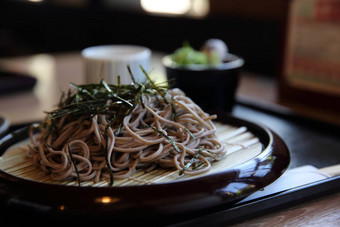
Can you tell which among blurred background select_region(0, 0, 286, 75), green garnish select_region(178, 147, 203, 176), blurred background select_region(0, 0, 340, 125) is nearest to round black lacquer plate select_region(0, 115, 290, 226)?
green garnish select_region(178, 147, 203, 176)

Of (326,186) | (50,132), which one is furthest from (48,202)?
(326,186)

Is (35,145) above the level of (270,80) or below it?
above

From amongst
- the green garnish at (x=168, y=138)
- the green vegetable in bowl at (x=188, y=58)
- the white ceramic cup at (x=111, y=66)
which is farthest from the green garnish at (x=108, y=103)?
the green vegetable in bowl at (x=188, y=58)

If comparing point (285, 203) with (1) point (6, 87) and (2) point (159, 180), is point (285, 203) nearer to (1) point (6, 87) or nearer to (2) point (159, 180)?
(2) point (159, 180)

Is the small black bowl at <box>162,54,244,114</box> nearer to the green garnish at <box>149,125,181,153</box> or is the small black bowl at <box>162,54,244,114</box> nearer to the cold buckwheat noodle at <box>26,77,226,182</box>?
the cold buckwheat noodle at <box>26,77,226,182</box>

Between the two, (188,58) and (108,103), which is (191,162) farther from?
(188,58)

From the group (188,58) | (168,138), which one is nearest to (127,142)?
(168,138)

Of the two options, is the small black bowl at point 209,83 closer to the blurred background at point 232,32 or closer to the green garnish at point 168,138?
the blurred background at point 232,32
